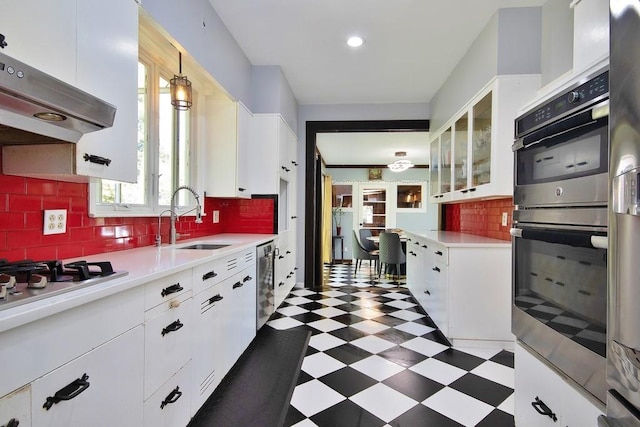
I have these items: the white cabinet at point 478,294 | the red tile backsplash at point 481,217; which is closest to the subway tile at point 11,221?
the white cabinet at point 478,294

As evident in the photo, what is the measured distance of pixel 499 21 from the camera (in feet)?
7.91

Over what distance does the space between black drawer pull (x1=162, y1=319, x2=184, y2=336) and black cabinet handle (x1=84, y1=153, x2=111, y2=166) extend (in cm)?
72

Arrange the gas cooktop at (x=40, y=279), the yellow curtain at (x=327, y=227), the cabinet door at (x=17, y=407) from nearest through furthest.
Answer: the cabinet door at (x=17, y=407)
the gas cooktop at (x=40, y=279)
the yellow curtain at (x=327, y=227)

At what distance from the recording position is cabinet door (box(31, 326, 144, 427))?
793mm

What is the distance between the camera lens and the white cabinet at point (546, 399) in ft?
3.15

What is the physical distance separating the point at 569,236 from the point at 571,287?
0.17 meters

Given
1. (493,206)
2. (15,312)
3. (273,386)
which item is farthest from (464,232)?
(15,312)

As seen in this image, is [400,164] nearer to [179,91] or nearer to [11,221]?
[179,91]

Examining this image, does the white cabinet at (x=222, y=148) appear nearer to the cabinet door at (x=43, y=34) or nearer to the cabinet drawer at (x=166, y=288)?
the cabinet drawer at (x=166, y=288)

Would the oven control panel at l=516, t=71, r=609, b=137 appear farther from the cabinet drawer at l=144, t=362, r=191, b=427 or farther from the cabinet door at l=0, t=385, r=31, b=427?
the cabinet drawer at l=144, t=362, r=191, b=427

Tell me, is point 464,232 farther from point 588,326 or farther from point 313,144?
point 588,326

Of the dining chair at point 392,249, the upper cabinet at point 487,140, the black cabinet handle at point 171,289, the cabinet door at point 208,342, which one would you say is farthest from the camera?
the dining chair at point 392,249

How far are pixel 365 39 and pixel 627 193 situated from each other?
274cm

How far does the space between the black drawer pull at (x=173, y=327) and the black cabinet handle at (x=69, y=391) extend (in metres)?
0.40
